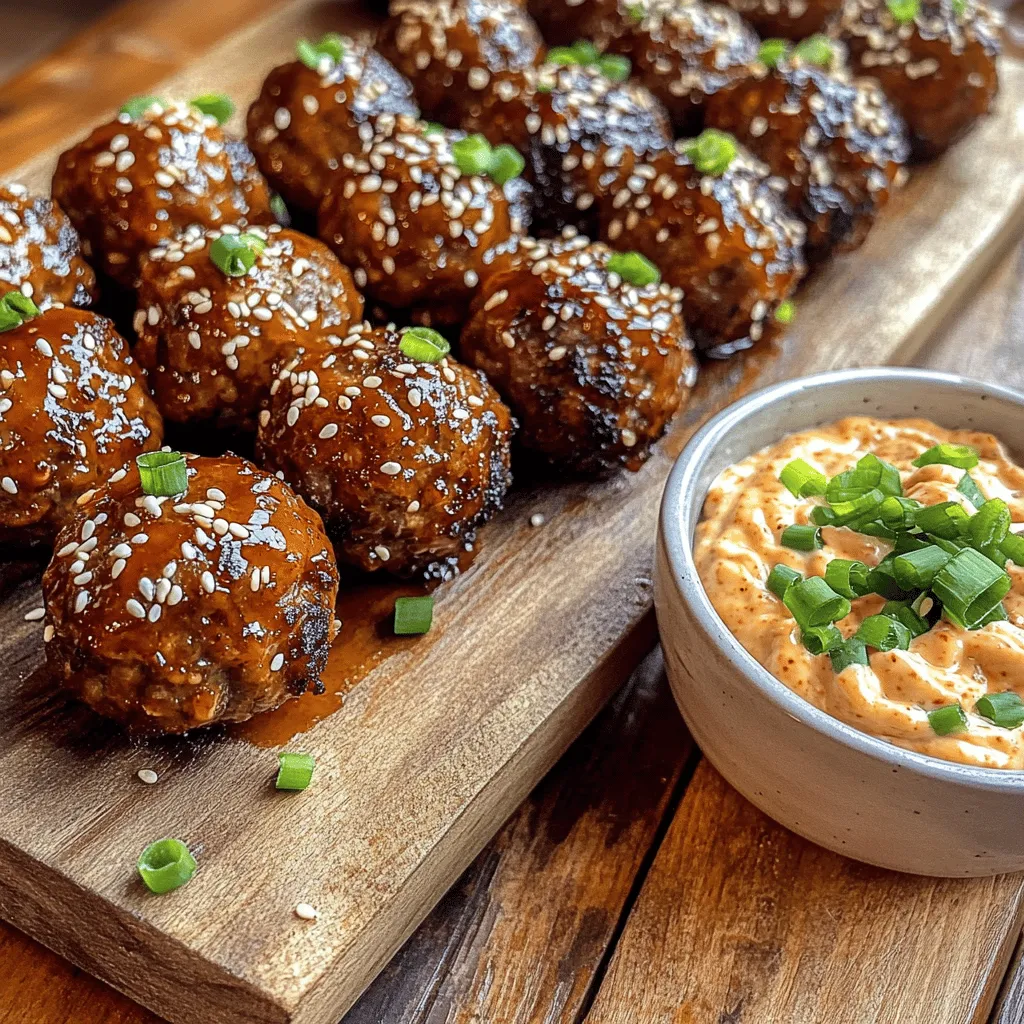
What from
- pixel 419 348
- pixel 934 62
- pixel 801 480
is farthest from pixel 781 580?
pixel 934 62

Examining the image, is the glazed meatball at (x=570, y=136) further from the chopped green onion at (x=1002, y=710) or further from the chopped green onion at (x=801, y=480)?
the chopped green onion at (x=1002, y=710)

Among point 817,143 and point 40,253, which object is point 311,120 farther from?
point 817,143

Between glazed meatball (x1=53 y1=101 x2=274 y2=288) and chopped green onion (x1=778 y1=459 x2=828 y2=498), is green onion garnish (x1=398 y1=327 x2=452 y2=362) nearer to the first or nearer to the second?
glazed meatball (x1=53 y1=101 x2=274 y2=288)

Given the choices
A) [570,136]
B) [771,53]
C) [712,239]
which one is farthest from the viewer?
[771,53]

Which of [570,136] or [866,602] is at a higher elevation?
[570,136]

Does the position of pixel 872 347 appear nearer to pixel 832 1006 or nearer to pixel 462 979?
pixel 832 1006

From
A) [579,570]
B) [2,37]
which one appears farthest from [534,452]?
[2,37]
